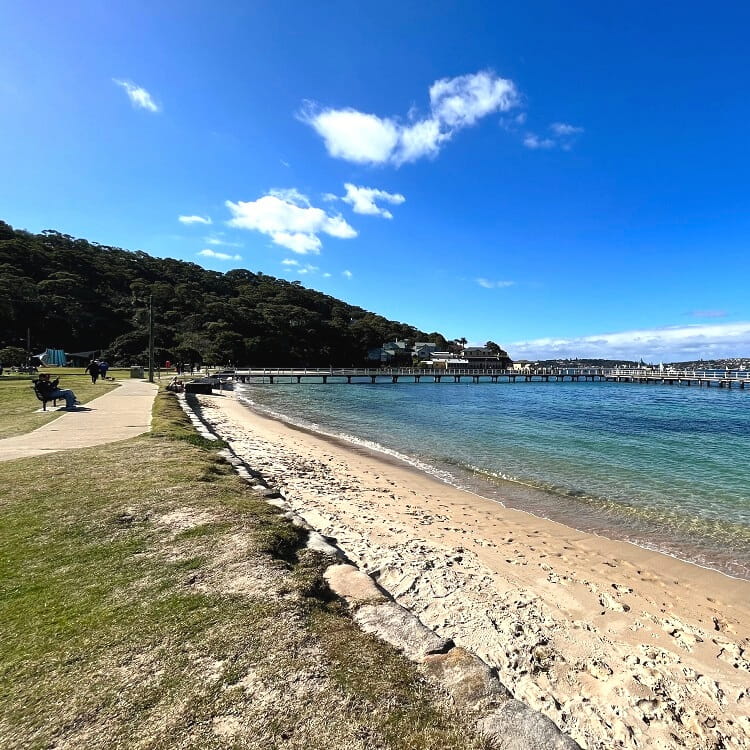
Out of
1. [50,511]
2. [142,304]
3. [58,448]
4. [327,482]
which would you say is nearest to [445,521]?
[327,482]

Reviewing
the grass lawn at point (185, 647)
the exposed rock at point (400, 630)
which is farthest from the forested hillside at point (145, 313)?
the exposed rock at point (400, 630)

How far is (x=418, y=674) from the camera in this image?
9.09 feet

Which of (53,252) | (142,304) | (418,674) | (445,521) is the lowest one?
(445,521)

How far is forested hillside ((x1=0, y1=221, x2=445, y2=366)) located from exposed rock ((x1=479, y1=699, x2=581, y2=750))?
5637 centimetres

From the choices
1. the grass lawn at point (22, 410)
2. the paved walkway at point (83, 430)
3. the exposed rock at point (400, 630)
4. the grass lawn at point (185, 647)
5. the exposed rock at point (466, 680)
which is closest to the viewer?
the grass lawn at point (185, 647)

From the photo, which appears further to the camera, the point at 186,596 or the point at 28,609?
the point at 186,596

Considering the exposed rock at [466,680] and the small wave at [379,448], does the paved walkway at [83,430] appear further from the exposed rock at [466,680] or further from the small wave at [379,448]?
the exposed rock at [466,680]

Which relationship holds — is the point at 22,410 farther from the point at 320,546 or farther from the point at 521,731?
the point at 521,731

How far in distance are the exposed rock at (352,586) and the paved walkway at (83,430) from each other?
23.2ft

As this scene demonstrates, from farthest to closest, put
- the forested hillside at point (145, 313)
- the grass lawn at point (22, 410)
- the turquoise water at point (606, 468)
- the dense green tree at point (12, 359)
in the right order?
the forested hillside at point (145, 313)
the dense green tree at point (12, 359)
the grass lawn at point (22, 410)
the turquoise water at point (606, 468)

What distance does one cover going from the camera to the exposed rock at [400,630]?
10.2 feet

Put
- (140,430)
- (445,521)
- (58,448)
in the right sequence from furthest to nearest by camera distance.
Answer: (140,430) < (58,448) < (445,521)

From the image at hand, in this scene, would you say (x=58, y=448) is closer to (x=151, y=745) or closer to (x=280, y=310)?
(x=151, y=745)

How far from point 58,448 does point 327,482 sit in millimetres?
5725
